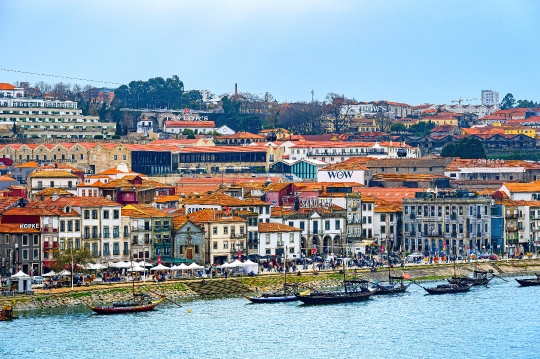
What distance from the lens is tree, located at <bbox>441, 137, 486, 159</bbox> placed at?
191 meters

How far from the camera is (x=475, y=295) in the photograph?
10769 centimetres

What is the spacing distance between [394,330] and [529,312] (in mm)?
12612

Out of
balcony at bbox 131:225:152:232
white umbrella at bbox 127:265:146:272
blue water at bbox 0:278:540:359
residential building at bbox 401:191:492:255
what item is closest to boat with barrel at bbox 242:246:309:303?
blue water at bbox 0:278:540:359

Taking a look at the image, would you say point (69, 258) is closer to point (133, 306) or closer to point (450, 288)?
point (133, 306)

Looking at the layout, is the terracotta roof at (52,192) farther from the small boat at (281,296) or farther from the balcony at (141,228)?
the small boat at (281,296)

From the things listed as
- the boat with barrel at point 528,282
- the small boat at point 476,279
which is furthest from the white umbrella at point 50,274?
the boat with barrel at point 528,282

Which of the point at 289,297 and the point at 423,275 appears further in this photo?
the point at 423,275

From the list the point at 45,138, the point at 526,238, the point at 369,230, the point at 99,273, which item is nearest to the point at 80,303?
the point at 99,273

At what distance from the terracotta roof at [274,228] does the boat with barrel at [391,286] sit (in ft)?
29.1

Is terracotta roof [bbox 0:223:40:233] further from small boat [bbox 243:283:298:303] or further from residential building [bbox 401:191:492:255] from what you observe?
Result: residential building [bbox 401:191:492:255]

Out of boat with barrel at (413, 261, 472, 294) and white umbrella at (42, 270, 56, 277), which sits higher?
white umbrella at (42, 270, 56, 277)

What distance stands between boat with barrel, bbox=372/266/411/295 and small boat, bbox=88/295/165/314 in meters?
17.2

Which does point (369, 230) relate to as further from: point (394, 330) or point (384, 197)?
point (394, 330)

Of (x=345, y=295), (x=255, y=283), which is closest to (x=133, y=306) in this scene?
(x=255, y=283)
